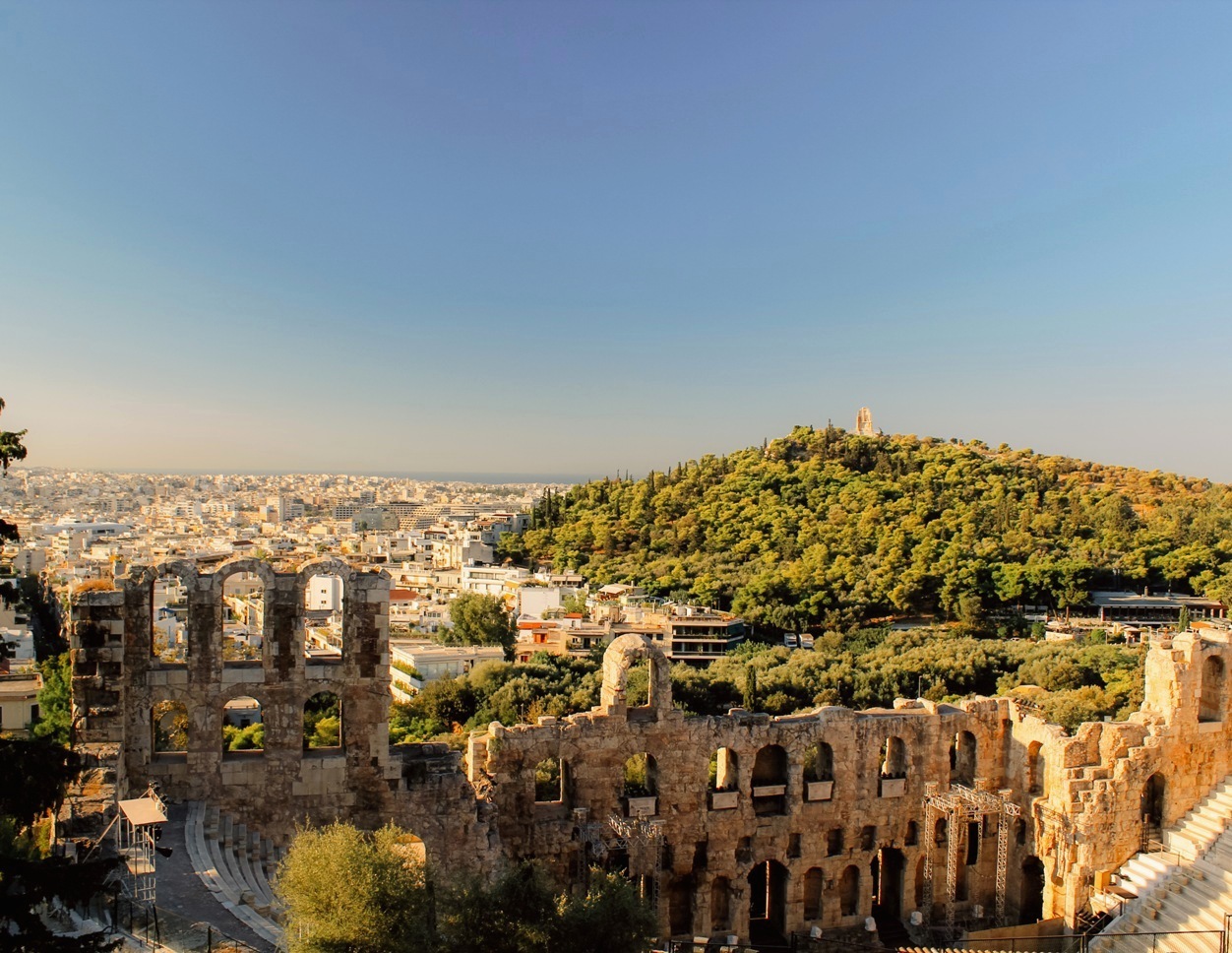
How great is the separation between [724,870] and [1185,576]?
60.6 m

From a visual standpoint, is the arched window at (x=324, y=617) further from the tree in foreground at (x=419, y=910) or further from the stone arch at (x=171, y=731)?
the tree in foreground at (x=419, y=910)

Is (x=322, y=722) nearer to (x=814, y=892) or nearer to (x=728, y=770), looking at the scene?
(x=728, y=770)

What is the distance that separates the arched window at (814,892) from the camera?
714 inches

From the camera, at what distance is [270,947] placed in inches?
381

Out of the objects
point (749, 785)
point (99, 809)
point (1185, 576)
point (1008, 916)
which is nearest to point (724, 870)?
point (749, 785)

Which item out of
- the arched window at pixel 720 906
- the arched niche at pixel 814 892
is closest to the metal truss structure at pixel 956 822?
the arched niche at pixel 814 892

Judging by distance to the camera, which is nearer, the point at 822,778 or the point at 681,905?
the point at 681,905

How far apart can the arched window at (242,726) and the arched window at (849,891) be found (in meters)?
A: 15.1

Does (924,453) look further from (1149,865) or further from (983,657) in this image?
(1149,865)

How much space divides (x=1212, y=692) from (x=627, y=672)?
1291cm

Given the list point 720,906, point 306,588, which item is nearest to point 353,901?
point 306,588

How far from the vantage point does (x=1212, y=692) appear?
1881 centimetres

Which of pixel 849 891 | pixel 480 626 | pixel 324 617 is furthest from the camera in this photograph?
pixel 324 617

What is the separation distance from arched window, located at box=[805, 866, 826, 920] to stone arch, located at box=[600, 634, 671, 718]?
5.01 m
